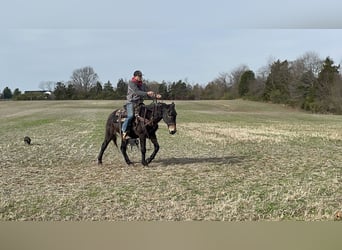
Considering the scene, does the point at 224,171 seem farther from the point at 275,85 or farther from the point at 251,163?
the point at 275,85

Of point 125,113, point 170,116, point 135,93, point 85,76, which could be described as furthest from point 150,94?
point 85,76

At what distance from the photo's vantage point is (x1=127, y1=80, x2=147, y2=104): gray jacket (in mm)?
6438

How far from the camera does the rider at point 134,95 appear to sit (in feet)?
20.9

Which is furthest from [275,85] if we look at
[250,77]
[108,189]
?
[108,189]

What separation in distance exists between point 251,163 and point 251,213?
152 inches

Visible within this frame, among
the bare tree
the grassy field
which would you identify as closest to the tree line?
the bare tree

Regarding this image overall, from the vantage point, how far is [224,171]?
6.76m

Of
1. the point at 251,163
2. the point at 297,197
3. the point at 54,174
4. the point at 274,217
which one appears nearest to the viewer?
the point at 274,217

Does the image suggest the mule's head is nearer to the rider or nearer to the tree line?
the rider

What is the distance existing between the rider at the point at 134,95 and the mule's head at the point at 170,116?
0.32 metres

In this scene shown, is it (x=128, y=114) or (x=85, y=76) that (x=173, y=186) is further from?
(x=85, y=76)

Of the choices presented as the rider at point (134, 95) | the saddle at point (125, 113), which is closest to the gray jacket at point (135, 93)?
the rider at point (134, 95)

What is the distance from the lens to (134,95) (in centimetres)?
654

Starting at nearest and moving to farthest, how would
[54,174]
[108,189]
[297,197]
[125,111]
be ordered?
[297,197], [108,189], [54,174], [125,111]
